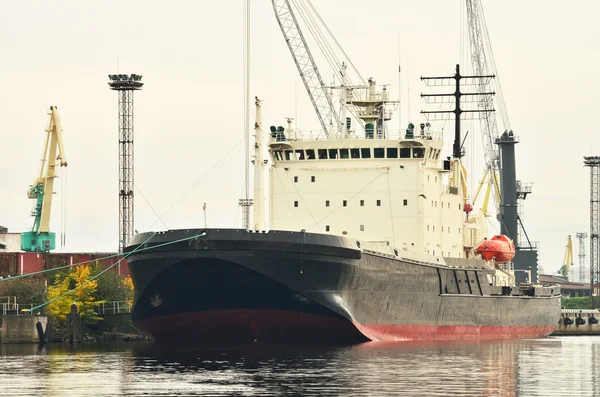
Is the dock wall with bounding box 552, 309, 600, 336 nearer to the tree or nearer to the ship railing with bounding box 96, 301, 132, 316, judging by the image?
the ship railing with bounding box 96, 301, 132, 316

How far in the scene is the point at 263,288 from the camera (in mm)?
59656

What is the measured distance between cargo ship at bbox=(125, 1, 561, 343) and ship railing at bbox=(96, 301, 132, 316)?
10.5m

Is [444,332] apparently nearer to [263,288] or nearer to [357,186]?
[357,186]

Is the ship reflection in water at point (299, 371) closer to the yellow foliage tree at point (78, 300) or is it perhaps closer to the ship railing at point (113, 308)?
the yellow foliage tree at point (78, 300)

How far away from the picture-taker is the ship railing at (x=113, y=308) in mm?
78562

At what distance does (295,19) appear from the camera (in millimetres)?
108000

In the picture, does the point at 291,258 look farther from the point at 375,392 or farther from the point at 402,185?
A: the point at 375,392

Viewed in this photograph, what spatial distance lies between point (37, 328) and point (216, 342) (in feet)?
42.1

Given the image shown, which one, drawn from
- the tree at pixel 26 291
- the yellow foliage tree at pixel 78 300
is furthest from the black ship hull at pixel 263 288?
the tree at pixel 26 291

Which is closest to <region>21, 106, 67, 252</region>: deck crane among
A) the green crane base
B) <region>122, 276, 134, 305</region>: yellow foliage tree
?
the green crane base

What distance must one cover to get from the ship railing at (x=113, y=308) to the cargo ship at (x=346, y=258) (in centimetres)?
1051

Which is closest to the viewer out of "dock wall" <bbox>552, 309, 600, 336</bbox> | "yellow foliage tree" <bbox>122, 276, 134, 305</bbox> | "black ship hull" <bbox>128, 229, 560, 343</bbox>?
"black ship hull" <bbox>128, 229, 560, 343</bbox>

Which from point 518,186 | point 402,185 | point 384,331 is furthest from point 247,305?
point 518,186

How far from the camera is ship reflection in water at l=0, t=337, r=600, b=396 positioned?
4325 cm
